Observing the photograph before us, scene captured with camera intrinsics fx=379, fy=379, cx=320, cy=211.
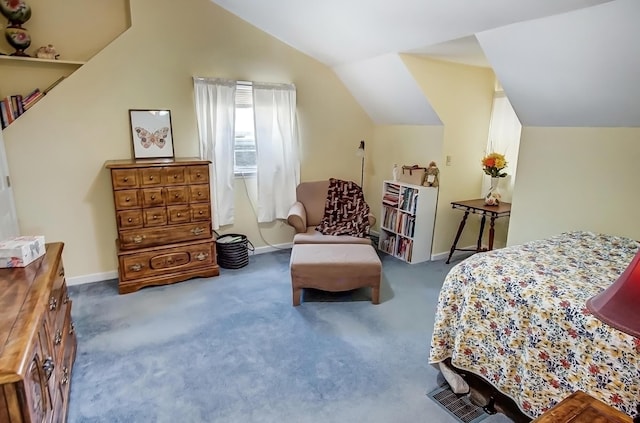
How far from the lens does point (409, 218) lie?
4.06m

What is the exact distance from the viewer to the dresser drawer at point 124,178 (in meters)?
3.08

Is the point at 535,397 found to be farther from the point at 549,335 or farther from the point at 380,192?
the point at 380,192

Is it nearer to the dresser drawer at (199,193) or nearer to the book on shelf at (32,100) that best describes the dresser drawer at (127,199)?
the dresser drawer at (199,193)

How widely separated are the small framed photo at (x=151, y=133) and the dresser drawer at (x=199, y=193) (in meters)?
0.47

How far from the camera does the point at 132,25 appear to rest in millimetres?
3273

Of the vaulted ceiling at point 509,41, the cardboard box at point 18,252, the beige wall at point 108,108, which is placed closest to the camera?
the cardboard box at point 18,252

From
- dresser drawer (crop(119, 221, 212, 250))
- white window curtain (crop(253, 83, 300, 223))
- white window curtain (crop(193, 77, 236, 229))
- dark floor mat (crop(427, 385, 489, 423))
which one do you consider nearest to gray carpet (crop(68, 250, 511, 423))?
dark floor mat (crop(427, 385, 489, 423))

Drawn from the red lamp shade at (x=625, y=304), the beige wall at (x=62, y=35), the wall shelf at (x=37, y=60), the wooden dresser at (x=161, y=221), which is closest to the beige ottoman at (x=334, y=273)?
the wooden dresser at (x=161, y=221)

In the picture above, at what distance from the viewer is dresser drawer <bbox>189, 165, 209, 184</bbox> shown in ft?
11.1

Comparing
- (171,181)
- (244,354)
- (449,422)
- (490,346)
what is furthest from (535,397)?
(171,181)

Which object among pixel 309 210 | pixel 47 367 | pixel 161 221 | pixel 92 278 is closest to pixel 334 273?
pixel 309 210

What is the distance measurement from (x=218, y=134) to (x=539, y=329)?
10.4ft

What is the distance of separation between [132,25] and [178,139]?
102cm

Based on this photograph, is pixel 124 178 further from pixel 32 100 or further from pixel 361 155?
pixel 361 155
